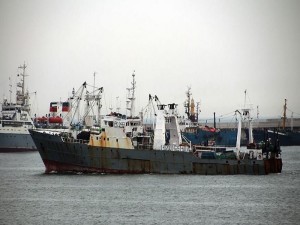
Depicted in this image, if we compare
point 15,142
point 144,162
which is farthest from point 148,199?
point 15,142

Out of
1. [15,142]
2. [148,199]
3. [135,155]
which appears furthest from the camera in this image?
[15,142]

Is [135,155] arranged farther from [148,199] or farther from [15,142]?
[15,142]

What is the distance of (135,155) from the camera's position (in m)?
65.7

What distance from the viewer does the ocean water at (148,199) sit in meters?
41.9

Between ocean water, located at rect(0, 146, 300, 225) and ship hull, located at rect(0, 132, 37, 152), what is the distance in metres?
52.7

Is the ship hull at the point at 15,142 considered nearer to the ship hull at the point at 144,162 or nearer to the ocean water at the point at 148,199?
the ocean water at the point at 148,199

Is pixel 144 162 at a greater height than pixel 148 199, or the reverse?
pixel 144 162

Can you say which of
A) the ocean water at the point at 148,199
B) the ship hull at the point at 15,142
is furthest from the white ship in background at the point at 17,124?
the ocean water at the point at 148,199

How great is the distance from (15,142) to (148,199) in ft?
255

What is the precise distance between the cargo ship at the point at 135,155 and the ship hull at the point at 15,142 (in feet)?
178

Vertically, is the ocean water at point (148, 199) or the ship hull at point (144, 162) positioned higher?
the ship hull at point (144, 162)

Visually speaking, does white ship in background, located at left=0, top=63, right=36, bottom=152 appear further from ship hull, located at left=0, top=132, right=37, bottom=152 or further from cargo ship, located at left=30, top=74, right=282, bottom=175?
cargo ship, located at left=30, top=74, right=282, bottom=175

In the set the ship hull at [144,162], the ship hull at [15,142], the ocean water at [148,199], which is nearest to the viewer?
Result: the ocean water at [148,199]

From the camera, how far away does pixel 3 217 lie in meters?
42.4
